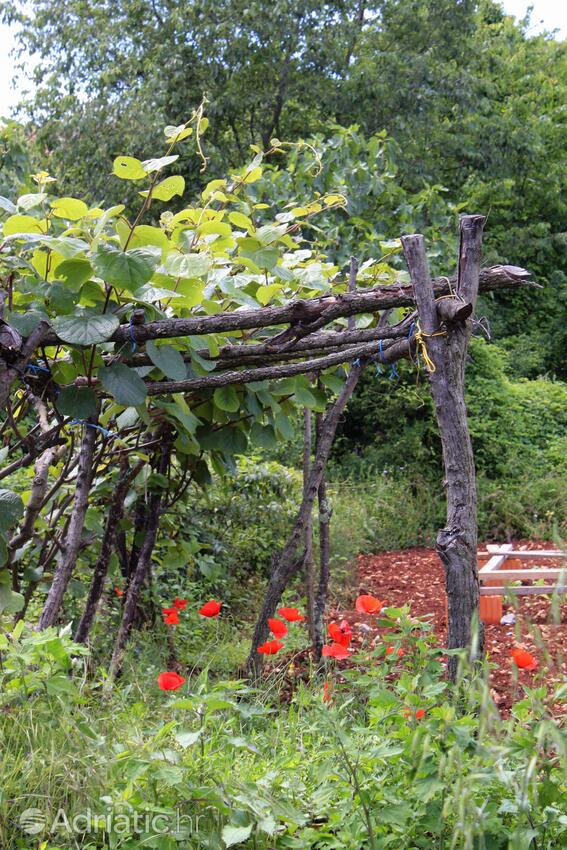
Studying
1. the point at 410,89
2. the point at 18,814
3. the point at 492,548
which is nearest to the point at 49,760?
the point at 18,814

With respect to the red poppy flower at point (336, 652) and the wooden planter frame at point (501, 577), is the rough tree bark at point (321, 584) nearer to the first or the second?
the wooden planter frame at point (501, 577)

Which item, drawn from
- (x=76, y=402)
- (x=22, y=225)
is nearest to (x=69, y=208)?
(x=22, y=225)

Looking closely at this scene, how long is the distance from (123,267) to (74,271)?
5.6 inches

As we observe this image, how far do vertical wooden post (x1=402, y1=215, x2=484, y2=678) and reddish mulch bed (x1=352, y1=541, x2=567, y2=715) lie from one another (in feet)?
2.92

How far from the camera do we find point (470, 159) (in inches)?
466

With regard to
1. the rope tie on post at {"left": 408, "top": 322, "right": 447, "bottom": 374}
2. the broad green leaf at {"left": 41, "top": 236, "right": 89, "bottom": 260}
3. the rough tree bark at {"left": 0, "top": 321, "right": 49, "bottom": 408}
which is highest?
the broad green leaf at {"left": 41, "top": 236, "right": 89, "bottom": 260}

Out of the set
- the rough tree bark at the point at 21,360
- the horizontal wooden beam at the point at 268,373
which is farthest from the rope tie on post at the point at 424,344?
the rough tree bark at the point at 21,360

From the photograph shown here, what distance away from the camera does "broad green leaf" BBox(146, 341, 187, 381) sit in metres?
2.02

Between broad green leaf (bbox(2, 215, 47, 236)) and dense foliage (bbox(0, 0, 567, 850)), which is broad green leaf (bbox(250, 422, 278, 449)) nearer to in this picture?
dense foliage (bbox(0, 0, 567, 850))

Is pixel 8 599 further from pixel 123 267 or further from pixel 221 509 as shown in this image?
pixel 221 509

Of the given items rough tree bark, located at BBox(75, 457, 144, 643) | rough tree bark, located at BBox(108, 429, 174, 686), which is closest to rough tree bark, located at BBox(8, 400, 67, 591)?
rough tree bark, located at BBox(75, 457, 144, 643)

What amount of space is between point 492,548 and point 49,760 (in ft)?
15.6

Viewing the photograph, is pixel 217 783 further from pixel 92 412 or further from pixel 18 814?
pixel 92 412

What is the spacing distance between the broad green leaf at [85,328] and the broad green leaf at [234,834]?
1.02 m
